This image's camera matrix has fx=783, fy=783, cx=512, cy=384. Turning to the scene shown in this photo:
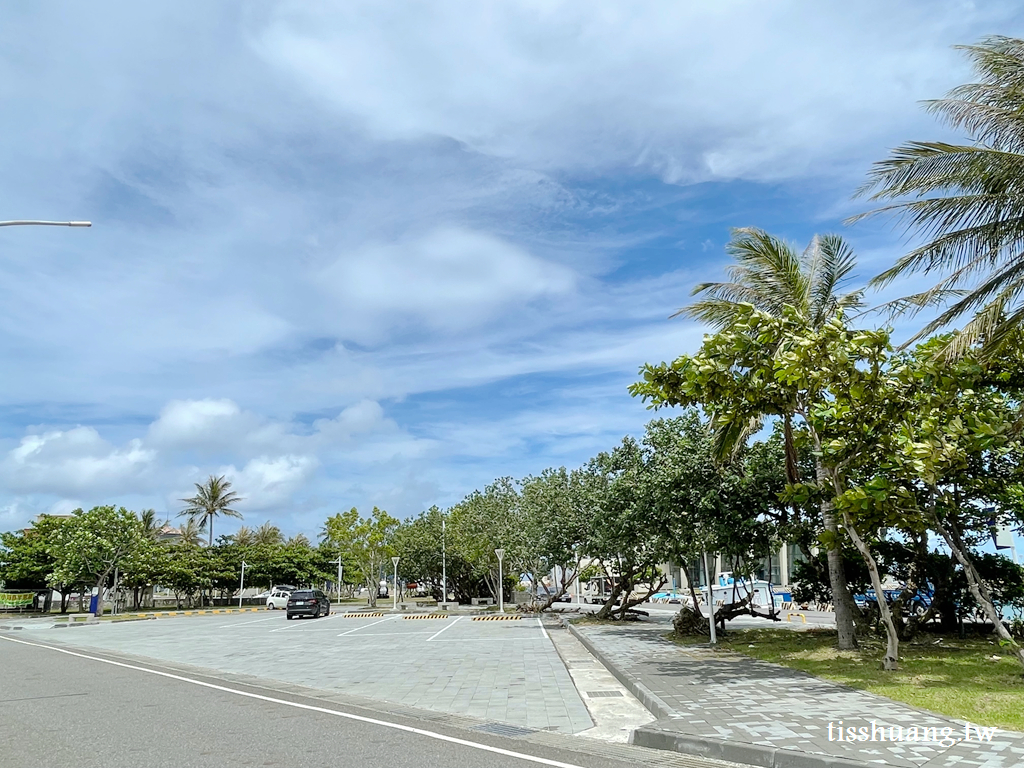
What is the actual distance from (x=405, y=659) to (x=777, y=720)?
1119 centimetres

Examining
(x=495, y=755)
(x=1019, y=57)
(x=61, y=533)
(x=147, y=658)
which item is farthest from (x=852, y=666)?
(x=61, y=533)

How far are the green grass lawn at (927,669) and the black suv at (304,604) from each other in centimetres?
2528

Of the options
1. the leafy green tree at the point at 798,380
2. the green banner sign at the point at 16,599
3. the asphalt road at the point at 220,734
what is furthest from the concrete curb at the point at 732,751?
the green banner sign at the point at 16,599

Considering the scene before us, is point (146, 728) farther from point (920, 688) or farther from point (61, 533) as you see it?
point (61, 533)

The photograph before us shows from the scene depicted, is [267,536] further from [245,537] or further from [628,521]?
[628,521]

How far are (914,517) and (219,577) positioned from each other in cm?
5340

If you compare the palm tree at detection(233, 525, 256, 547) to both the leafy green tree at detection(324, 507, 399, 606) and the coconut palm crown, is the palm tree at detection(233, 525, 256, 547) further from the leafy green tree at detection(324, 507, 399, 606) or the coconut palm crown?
the coconut palm crown

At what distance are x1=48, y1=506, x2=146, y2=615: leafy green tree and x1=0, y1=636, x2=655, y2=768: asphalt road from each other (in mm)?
34235

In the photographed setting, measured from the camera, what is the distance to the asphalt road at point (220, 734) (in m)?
7.34

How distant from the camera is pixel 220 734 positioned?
8.68m

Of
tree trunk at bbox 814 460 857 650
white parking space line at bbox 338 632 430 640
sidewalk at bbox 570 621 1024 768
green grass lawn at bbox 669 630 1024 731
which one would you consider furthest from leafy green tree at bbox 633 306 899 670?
white parking space line at bbox 338 632 430 640

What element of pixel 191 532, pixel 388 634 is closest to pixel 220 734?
pixel 388 634

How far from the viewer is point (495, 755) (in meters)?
7.49

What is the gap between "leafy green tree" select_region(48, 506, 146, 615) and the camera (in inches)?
1725
